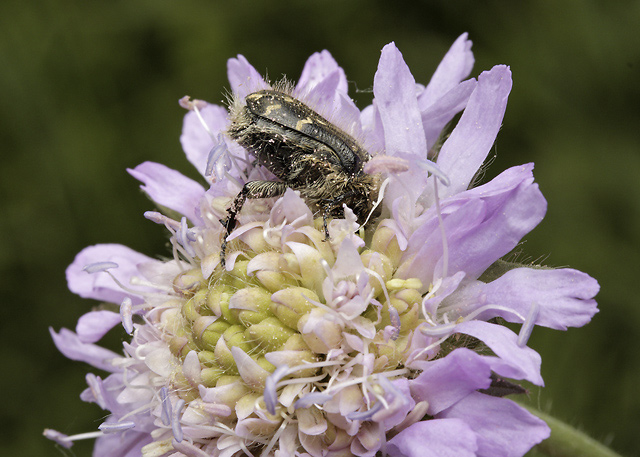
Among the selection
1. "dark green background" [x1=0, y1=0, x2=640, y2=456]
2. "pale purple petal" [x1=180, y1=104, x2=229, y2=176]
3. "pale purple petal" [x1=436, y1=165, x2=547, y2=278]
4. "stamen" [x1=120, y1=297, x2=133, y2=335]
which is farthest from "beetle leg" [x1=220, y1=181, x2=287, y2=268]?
"dark green background" [x1=0, y1=0, x2=640, y2=456]

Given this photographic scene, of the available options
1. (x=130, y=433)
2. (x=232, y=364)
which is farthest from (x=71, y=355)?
(x=232, y=364)

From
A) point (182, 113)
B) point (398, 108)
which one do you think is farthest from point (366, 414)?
point (182, 113)

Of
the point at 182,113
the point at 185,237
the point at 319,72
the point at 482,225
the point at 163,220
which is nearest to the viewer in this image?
the point at 482,225

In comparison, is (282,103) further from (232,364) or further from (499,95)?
(232,364)

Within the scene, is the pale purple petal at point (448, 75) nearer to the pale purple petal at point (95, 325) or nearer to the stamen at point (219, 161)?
the stamen at point (219, 161)

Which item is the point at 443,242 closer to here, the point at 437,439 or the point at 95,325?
the point at 437,439

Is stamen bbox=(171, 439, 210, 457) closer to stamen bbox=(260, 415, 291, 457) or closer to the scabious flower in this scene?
the scabious flower
